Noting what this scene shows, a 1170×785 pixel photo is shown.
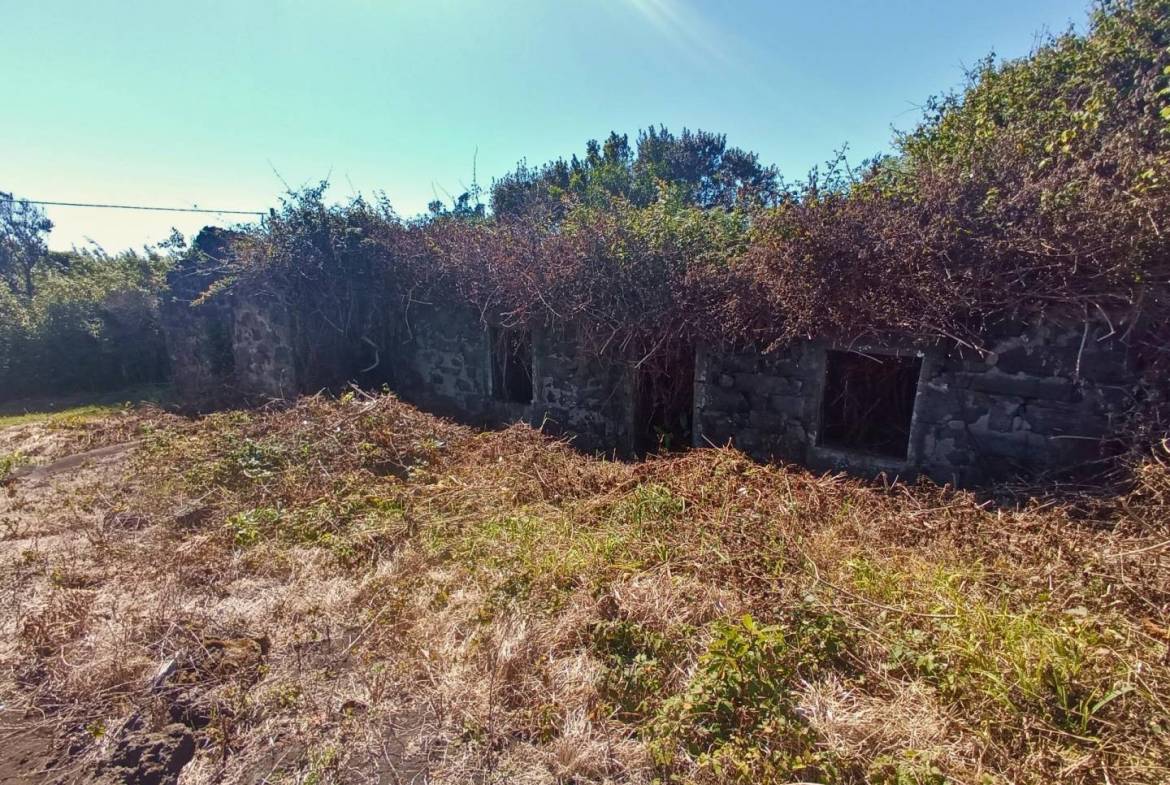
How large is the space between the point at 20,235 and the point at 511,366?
1158 inches

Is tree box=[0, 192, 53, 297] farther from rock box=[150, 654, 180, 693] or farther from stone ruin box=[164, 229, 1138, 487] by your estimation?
rock box=[150, 654, 180, 693]

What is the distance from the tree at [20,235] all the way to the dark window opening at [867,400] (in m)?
30.2

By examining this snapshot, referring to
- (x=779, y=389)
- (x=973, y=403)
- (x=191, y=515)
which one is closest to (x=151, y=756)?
(x=191, y=515)

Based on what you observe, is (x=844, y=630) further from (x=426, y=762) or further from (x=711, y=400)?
(x=711, y=400)

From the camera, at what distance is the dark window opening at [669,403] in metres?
6.61

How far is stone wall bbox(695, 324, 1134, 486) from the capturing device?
4145 millimetres

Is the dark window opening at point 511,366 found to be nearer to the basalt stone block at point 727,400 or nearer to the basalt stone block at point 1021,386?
the basalt stone block at point 727,400

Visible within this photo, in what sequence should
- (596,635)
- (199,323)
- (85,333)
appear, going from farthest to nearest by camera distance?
(85,333) → (199,323) → (596,635)

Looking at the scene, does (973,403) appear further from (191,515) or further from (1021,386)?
(191,515)

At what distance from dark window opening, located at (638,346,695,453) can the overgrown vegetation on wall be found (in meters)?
11.2

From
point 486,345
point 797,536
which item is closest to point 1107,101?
point 797,536

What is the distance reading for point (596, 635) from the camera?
114 inches

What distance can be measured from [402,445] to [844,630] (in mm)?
4824

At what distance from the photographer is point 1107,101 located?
17.0ft
